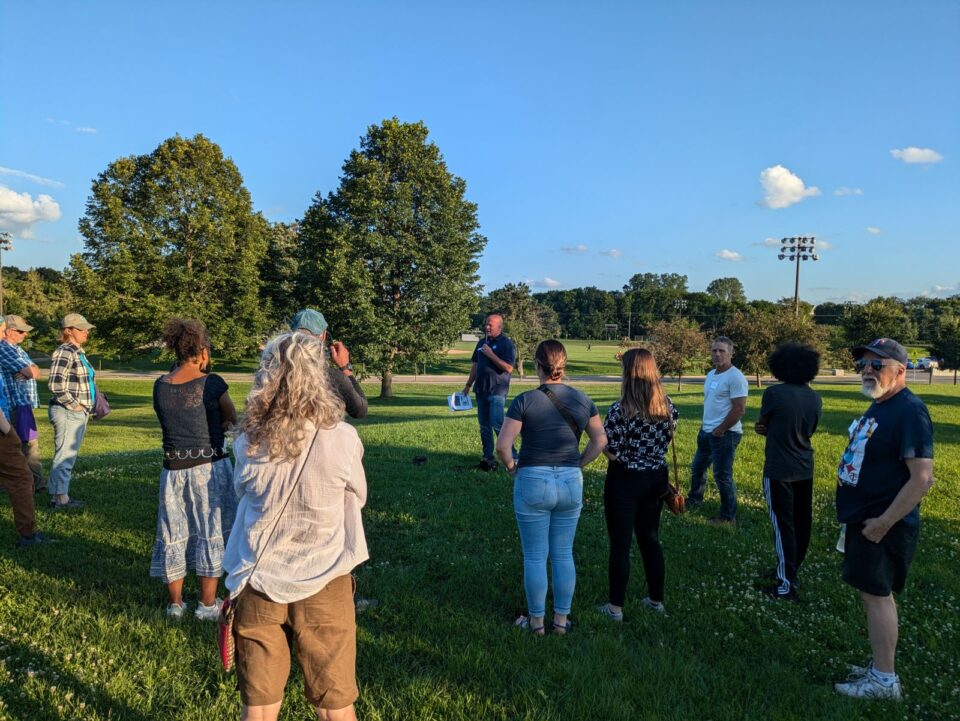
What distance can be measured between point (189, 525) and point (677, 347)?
137 feet

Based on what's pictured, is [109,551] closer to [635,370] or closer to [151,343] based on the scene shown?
[635,370]

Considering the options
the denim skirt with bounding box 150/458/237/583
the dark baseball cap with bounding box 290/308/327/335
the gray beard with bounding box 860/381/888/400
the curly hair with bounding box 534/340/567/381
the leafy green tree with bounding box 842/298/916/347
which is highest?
the leafy green tree with bounding box 842/298/916/347

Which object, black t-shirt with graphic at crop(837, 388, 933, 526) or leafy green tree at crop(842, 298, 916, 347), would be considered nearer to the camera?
black t-shirt with graphic at crop(837, 388, 933, 526)

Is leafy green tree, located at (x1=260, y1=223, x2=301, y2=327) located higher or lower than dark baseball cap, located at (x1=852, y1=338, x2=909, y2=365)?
higher

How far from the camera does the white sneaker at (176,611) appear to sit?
4066mm

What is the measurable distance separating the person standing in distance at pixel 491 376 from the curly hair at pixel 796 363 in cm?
351

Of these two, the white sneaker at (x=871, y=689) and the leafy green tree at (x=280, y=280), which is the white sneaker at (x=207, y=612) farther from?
the leafy green tree at (x=280, y=280)

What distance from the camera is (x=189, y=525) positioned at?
13.9 feet

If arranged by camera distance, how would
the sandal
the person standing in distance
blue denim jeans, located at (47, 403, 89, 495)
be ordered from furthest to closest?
1. the person standing in distance
2. blue denim jeans, located at (47, 403, 89, 495)
3. the sandal

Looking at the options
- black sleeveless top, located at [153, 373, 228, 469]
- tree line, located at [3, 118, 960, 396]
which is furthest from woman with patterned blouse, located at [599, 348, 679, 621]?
tree line, located at [3, 118, 960, 396]

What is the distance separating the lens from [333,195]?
2839cm

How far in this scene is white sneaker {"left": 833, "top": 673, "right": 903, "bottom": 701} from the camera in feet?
11.0

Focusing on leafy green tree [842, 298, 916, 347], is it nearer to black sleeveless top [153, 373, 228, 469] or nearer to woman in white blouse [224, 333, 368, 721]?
black sleeveless top [153, 373, 228, 469]

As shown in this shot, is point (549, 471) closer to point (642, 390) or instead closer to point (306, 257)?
point (642, 390)
